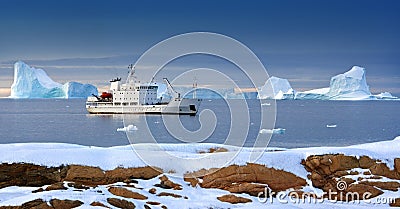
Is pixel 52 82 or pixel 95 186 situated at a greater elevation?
pixel 52 82

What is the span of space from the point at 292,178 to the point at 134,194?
5612mm

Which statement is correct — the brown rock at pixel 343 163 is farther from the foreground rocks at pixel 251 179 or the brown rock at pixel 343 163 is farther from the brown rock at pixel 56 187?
the brown rock at pixel 56 187

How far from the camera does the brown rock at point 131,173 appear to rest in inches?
679

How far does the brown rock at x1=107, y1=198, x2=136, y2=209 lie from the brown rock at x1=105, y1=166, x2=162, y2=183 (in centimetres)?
242

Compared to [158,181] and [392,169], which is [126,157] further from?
[392,169]

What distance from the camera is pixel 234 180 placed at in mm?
17562

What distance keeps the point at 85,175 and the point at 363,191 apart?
9.35 m

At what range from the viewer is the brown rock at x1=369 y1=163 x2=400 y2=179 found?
59.2 ft

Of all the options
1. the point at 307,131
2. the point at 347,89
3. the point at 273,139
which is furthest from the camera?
the point at 347,89

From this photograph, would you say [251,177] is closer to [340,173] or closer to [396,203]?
[340,173]

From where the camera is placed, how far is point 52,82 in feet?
545

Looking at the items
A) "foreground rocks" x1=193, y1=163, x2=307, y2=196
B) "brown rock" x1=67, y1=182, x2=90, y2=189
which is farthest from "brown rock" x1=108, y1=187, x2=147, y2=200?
"foreground rocks" x1=193, y1=163, x2=307, y2=196

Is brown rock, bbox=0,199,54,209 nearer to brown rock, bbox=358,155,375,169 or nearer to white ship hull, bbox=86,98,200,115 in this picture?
brown rock, bbox=358,155,375,169

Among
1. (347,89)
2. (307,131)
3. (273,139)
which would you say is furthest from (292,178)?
(347,89)
